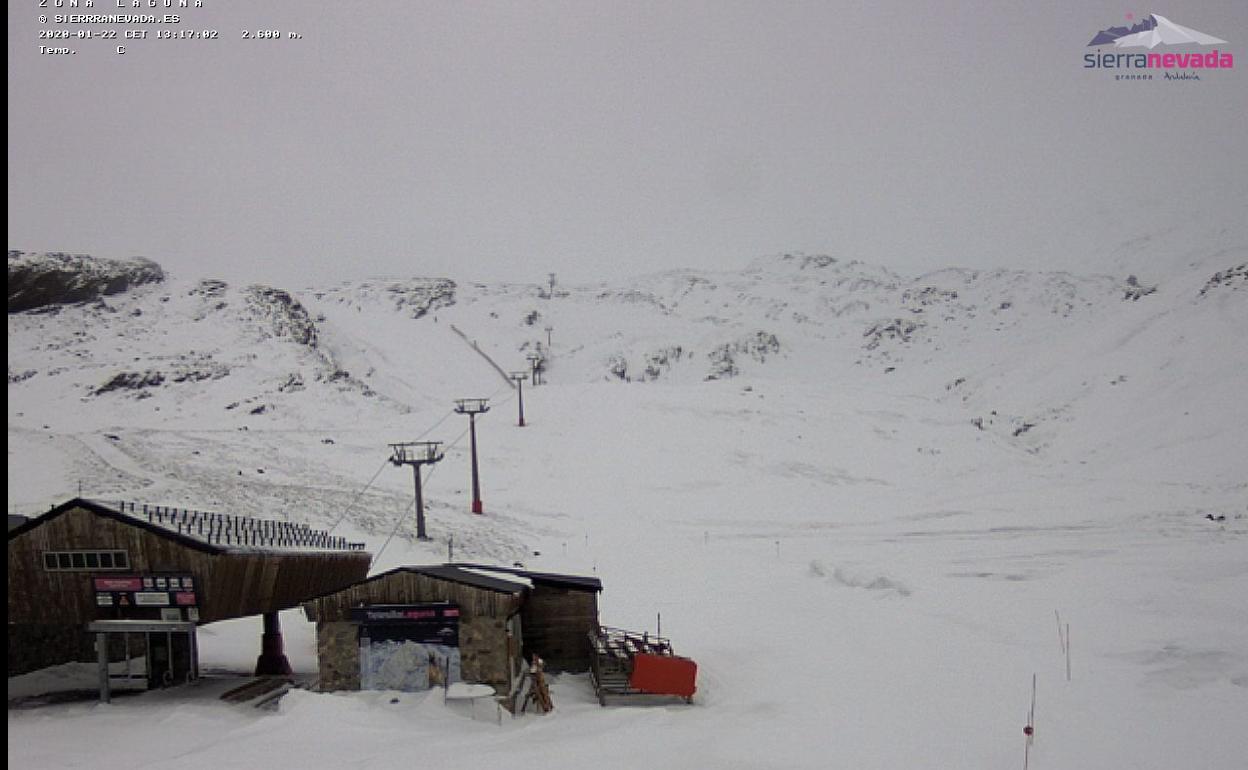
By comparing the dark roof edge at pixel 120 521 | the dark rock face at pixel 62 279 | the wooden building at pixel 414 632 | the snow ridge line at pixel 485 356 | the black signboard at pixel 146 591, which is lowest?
the wooden building at pixel 414 632

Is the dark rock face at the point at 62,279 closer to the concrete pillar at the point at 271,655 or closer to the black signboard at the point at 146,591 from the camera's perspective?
the concrete pillar at the point at 271,655

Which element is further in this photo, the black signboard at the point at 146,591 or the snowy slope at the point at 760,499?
the black signboard at the point at 146,591

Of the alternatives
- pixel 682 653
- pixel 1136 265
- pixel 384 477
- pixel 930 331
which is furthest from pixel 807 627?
pixel 1136 265

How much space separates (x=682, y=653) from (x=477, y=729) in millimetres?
8915

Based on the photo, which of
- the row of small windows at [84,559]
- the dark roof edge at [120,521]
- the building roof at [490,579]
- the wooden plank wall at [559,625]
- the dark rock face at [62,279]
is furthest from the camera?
the dark rock face at [62,279]

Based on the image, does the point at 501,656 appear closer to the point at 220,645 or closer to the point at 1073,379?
the point at 220,645

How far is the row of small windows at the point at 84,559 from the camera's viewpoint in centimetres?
2014

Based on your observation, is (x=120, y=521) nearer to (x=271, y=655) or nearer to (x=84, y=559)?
(x=84, y=559)

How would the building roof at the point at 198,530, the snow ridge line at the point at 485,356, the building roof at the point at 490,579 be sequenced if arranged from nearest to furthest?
1. the building roof at the point at 198,530
2. the building roof at the point at 490,579
3. the snow ridge line at the point at 485,356

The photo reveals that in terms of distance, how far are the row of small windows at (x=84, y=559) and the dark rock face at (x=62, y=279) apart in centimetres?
8915

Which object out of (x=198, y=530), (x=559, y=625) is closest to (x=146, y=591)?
(x=198, y=530)

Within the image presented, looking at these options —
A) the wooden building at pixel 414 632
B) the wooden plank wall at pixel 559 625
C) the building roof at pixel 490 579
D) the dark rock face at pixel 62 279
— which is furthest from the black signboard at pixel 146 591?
the dark rock face at pixel 62 279

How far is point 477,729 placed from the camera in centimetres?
1812

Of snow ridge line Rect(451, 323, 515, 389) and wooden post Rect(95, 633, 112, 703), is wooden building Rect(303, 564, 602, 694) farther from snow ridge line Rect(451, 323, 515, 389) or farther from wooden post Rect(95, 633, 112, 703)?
snow ridge line Rect(451, 323, 515, 389)
